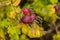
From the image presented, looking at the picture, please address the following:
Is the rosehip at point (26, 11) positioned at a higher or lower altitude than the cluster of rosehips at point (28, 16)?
higher

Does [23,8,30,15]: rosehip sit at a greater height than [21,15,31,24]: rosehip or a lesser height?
greater

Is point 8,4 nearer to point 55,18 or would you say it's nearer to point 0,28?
point 0,28

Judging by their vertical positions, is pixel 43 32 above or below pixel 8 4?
below

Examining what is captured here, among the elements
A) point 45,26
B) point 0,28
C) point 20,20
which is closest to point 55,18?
point 45,26

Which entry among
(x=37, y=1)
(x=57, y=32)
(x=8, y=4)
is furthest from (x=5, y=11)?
(x=57, y=32)

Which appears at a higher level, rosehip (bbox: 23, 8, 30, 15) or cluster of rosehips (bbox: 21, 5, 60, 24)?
rosehip (bbox: 23, 8, 30, 15)

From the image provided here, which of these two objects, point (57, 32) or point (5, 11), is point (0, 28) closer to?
point (5, 11)

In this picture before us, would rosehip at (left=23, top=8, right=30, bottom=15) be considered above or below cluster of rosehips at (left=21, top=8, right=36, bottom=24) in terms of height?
above

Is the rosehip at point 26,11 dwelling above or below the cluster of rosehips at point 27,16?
above
